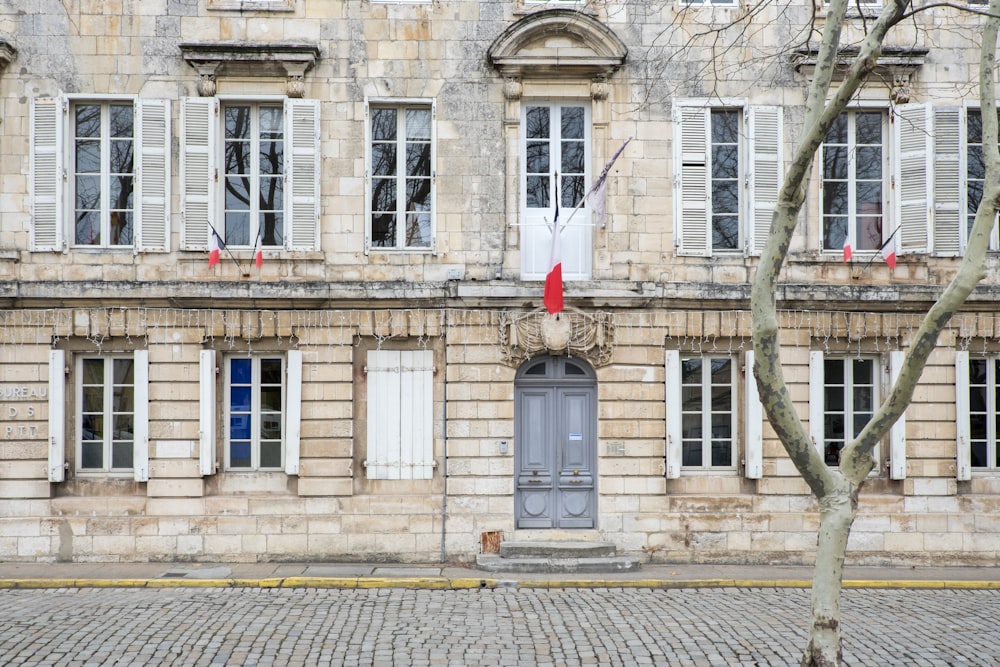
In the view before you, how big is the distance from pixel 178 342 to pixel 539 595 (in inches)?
238

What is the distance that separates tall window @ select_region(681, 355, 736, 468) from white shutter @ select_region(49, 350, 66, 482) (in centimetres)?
870

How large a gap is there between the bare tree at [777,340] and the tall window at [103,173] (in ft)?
31.9

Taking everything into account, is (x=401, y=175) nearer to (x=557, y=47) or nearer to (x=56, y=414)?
(x=557, y=47)

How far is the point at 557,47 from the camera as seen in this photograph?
13250mm

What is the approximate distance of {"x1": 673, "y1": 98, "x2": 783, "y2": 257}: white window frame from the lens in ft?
44.1

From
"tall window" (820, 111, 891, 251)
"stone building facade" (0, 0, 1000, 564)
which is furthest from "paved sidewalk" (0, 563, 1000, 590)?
"tall window" (820, 111, 891, 251)

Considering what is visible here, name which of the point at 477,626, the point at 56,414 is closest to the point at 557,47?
the point at 477,626

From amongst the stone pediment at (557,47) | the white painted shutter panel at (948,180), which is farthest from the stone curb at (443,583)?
the stone pediment at (557,47)

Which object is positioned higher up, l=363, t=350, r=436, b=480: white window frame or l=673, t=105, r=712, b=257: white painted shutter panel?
l=673, t=105, r=712, b=257: white painted shutter panel

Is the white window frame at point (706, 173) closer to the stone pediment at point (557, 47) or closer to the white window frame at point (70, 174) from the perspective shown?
the stone pediment at point (557, 47)

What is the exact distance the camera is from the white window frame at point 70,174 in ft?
42.9

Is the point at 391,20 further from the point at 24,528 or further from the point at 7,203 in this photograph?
the point at 24,528

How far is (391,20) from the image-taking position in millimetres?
13312

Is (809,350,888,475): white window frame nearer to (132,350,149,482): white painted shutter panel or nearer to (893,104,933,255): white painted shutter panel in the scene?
(893,104,933,255): white painted shutter panel
